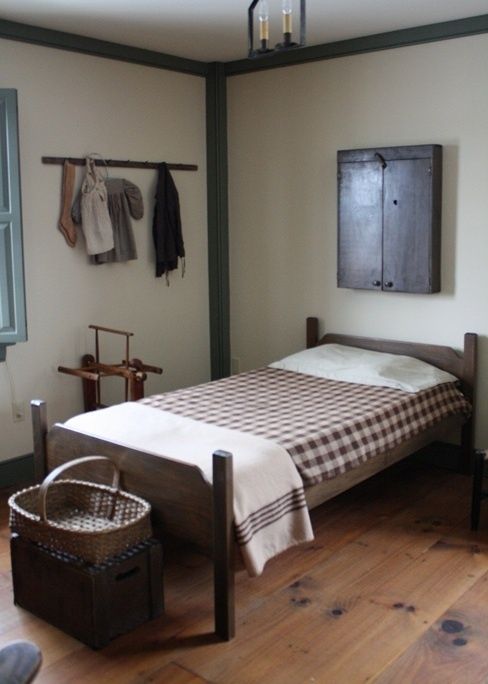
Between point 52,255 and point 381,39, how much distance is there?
217cm

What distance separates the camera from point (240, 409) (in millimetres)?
3717

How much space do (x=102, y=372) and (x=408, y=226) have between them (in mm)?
1856

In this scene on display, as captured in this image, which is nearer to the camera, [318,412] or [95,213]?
[318,412]

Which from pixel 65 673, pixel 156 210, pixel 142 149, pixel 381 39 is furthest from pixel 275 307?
pixel 65 673

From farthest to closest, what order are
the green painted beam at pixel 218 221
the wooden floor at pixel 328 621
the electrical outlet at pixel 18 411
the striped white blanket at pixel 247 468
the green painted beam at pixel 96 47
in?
the green painted beam at pixel 218 221 → the electrical outlet at pixel 18 411 → the green painted beam at pixel 96 47 → the striped white blanket at pixel 247 468 → the wooden floor at pixel 328 621

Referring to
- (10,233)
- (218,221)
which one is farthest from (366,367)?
(10,233)

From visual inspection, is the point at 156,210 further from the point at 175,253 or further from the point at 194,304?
the point at 194,304

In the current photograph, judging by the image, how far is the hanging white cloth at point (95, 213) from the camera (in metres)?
4.41

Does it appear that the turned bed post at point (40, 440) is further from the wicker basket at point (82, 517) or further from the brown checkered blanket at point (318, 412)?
the brown checkered blanket at point (318, 412)

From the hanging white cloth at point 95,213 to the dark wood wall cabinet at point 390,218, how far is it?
1.34 m

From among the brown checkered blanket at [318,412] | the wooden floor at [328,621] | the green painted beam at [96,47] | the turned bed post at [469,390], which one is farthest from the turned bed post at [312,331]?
the green painted beam at [96,47]

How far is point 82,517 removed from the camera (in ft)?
10.1

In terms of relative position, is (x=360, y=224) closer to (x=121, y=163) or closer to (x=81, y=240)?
(x=121, y=163)

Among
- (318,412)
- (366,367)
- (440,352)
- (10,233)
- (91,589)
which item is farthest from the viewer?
(440,352)
